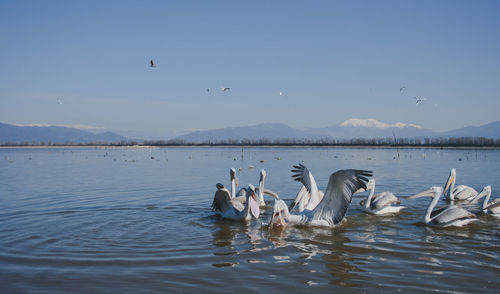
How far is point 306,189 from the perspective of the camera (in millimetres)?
10656

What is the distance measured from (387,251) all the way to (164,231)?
4.29 meters

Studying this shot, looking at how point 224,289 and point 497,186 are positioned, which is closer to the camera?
point 224,289

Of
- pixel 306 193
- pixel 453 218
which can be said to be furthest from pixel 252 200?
pixel 453 218

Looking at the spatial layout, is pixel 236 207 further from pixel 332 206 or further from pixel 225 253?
pixel 225 253

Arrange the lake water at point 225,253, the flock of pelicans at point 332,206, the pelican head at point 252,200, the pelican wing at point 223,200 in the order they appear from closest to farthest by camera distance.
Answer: the lake water at point 225,253 < the flock of pelicans at point 332,206 < the pelican head at point 252,200 < the pelican wing at point 223,200

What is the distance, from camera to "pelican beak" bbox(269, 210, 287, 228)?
8805 millimetres

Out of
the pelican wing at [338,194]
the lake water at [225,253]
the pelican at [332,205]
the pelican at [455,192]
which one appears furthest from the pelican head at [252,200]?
the pelican at [455,192]

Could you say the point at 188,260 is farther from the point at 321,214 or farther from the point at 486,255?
the point at 486,255

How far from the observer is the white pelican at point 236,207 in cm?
948

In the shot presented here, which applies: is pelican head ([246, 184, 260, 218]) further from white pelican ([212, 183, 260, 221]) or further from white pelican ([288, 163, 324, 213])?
white pelican ([288, 163, 324, 213])

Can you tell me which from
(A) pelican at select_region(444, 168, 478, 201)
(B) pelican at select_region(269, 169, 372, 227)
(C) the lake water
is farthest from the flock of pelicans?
(A) pelican at select_region(444, 168, 478, 201)

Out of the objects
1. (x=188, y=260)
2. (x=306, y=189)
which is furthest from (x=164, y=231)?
(x=306, y=189)

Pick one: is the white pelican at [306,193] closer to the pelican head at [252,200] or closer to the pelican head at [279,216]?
the pelican head at [279,216]

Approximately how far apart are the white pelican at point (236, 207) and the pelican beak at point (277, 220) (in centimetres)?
77
